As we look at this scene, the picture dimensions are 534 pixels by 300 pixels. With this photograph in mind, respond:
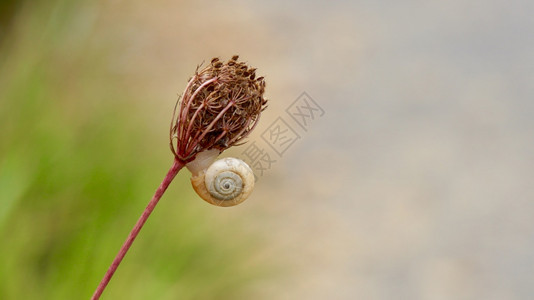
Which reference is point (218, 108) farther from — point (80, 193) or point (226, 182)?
point (80, 193)

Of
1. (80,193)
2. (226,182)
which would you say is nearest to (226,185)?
(226,182)

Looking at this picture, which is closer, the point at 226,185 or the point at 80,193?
the point at 226,185

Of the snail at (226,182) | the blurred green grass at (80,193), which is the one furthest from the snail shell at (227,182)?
the blurred green grass at (80,193)

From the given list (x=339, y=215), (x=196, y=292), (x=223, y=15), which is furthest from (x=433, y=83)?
(x=196, y=292)

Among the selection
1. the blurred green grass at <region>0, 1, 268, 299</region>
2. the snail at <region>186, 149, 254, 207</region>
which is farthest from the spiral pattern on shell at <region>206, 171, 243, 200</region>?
the blurred green grass at <region>0, 1, 268, 299</region>

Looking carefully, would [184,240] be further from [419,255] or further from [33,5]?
[419,255]

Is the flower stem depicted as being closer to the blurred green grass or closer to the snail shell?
the snail shell
